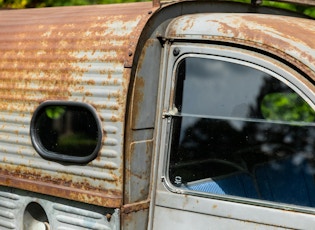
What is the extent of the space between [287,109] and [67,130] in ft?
4.00

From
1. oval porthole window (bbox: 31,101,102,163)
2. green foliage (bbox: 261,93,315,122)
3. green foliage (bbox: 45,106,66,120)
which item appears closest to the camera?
green foliage (bbox: 261,93,315,122)

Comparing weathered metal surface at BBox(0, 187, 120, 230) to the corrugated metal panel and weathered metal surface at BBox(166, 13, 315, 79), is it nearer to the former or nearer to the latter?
the corrugated metal panel

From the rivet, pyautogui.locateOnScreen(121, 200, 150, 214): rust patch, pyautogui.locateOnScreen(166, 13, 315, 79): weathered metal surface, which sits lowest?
pyautogui.locateOnScreen(121, 200, 150, 214): rust patch

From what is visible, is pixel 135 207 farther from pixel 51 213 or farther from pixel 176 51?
pixel 176 51

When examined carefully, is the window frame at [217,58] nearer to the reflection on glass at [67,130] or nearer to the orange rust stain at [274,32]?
the orange rust stain at [274,32]

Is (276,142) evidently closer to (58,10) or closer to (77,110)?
(77,110)

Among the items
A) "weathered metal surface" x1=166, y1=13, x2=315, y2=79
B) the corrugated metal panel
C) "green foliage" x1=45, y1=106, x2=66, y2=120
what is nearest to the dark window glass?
"weathered metal surface" x1=166, y1=13, x2=315, y2=79

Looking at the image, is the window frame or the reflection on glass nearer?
the window frame

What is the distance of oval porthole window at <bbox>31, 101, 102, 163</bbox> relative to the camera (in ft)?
10.7

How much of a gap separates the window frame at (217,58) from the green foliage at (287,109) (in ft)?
0.25

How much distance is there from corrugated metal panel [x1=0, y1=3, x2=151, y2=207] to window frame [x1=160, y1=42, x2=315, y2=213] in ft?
0.73

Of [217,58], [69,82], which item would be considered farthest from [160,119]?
[69,82]

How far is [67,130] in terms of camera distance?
11.8ft

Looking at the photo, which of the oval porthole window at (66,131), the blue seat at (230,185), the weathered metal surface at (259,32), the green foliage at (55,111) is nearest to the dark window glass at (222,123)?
the blue seat at (230,185)
